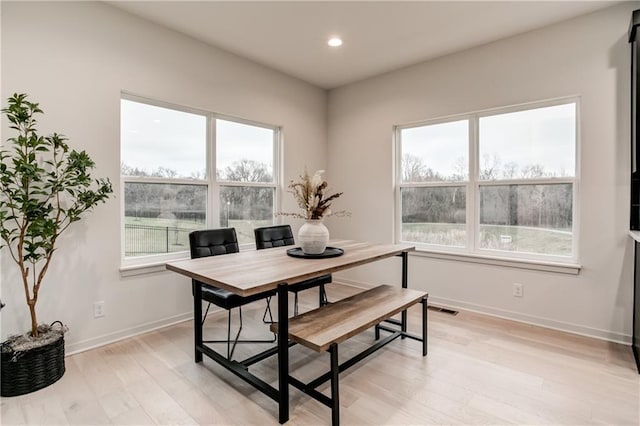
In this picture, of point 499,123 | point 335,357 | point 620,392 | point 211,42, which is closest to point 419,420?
point 335,357

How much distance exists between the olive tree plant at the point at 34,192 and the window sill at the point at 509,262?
330cm

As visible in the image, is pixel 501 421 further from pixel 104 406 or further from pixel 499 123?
pixel 499 123

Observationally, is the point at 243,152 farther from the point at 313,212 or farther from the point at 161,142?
the point at 313,212

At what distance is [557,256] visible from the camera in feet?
10.2

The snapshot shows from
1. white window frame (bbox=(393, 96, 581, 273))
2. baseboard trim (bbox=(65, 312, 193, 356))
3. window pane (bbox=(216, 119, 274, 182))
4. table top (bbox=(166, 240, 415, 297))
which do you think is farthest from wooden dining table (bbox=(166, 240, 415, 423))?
window pane (bbox=(216, 119, 274, 182))

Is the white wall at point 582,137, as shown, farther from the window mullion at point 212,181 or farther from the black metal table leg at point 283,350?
the black metal table leg at point 283,350

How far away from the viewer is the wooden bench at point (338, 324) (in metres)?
1.72

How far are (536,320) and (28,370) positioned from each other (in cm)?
400

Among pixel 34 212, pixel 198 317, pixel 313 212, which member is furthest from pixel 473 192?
pixel 34 212

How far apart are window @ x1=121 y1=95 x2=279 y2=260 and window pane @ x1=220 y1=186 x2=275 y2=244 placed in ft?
0.04

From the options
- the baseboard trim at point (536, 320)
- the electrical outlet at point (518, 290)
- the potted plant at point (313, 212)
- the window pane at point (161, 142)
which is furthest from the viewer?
the electrical outlet at point (518, 290)

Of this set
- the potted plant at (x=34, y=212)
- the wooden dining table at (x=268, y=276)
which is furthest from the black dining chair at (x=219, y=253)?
the potted plant at (x=34, y=212)

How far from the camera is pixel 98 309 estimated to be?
2.67 meters

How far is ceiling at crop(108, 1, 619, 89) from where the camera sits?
272 cm
